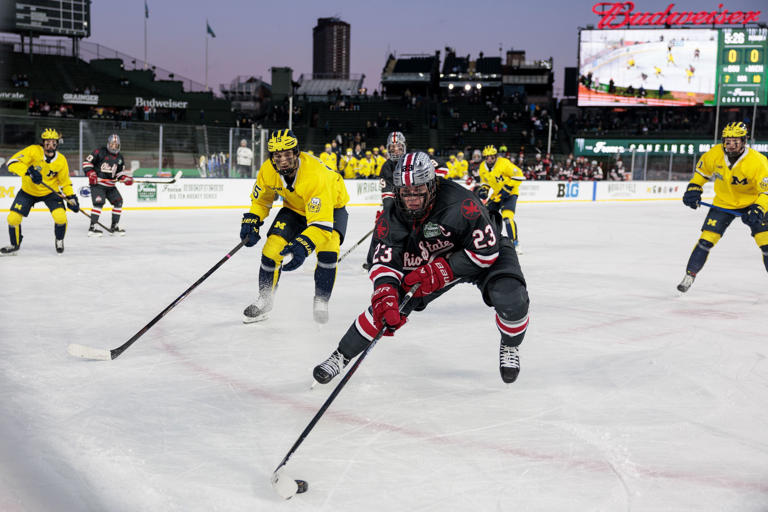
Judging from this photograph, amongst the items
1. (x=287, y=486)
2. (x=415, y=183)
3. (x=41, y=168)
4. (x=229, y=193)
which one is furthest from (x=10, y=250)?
(x=229, y=193)

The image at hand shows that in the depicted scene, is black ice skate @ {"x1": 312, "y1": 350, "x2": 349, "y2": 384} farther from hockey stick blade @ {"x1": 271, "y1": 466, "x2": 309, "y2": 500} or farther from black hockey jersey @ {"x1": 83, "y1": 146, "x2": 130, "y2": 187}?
black hockey jersey @ {"x1": 83, "y1": 146, "x2": 130, "y2": 187}

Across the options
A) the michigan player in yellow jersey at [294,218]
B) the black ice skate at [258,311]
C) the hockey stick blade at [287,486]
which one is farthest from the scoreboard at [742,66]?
the hockey stick blade at [287,486]

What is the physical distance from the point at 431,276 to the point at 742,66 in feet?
106

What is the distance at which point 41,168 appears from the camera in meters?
7.21

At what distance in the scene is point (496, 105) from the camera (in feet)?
112

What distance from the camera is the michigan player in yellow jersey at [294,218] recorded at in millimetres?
4137

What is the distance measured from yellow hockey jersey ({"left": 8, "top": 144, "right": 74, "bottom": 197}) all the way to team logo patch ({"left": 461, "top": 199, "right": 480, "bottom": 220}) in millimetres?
5790

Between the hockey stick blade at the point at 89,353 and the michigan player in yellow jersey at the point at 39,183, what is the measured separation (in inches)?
163

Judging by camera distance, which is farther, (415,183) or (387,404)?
(387,404)

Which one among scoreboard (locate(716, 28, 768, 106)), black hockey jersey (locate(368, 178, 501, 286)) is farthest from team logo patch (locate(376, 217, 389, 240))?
scoreboard (locate(716, 28, 768, 106))

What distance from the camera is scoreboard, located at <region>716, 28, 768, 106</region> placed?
96.7 feet

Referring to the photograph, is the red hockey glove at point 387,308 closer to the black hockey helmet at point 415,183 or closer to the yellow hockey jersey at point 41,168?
the black hockey helmet at point 415,183

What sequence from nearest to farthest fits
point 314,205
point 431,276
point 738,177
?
point 431,276, point 314,205, point 738,177

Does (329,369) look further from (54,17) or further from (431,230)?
(54,17)
